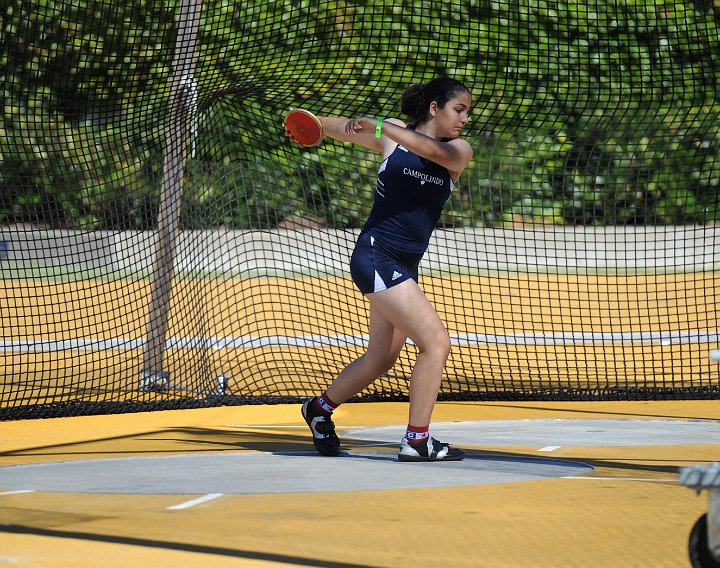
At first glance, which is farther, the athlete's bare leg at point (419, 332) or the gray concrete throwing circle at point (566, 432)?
the gray concrete throwing circle at point (566, 432)

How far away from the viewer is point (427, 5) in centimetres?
992

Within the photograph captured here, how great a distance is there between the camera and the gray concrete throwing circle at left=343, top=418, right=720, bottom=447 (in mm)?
6773

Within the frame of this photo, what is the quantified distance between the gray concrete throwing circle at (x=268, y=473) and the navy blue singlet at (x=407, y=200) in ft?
3.63

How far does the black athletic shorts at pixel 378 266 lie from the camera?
589cm

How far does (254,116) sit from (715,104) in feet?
13.2

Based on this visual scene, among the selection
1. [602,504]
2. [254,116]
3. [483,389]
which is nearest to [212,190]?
[254,116]

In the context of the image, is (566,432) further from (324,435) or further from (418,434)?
(324,435)

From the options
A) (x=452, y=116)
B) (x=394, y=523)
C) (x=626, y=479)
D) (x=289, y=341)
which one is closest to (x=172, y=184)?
(x=289, y=341)

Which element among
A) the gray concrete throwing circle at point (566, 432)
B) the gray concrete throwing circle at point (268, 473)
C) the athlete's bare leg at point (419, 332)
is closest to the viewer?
the gray concrete throwing circle at point (268, 473)

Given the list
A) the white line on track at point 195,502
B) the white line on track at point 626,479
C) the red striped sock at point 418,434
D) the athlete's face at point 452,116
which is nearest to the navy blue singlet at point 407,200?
the athlete's face at point 452,116

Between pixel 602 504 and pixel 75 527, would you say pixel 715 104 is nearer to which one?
pixel 602 504

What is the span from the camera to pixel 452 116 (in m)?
6.00

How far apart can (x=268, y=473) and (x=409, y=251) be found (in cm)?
129

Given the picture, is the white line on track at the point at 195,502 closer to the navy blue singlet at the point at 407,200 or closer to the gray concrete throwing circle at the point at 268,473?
the gray concrete throwing circle at the point at 268,473
